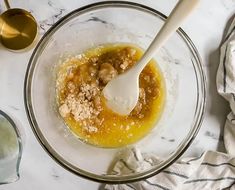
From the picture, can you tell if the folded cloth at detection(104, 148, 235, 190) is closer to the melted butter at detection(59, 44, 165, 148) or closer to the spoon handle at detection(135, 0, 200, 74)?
the melted butter at detection(59, 44, 165, 148)

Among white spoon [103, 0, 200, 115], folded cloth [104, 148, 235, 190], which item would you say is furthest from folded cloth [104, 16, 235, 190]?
white spoon [103, 0, 200, 115]

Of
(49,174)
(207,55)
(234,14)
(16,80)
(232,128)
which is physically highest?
(234,14)

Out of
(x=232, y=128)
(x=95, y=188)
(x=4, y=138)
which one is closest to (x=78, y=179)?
(x=95, y=188)

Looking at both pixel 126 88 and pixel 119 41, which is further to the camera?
pixel 119 41

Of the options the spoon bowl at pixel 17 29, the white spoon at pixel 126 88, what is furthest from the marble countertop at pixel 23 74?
the white spoon at pixel 126 88

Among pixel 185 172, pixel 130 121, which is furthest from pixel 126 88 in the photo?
pixel 185 172

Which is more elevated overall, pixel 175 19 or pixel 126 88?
pixel 175 19

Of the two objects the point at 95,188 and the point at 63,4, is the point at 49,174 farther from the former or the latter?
the point at 63,4

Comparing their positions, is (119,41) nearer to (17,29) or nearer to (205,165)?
(17,29)
